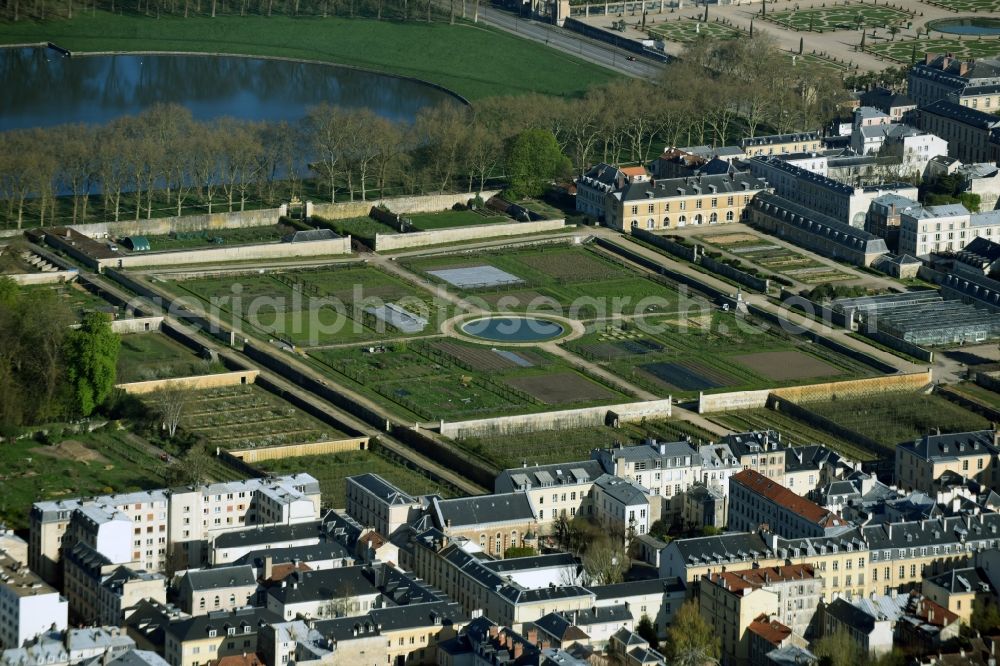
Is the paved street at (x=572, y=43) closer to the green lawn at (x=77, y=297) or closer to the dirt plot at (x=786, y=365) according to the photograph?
the dirt plot at (x=786, y=365)

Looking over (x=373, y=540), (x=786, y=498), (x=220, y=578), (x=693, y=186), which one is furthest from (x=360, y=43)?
(x=220, y=578)

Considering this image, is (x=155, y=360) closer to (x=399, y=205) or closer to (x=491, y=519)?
(x=491, y=519)

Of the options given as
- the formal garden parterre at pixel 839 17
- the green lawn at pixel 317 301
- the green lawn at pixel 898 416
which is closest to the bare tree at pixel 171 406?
the green lawn at pixel 317 301

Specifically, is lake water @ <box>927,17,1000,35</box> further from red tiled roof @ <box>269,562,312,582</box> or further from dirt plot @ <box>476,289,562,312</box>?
red tiled roof @ <box>269,562,312,582</box>

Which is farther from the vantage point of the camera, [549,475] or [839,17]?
[839,17]

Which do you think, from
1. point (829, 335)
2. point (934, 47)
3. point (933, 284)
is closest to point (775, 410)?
point (829, 335)
